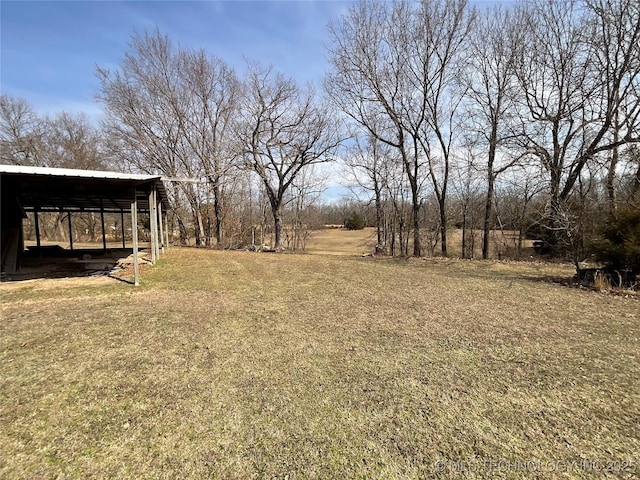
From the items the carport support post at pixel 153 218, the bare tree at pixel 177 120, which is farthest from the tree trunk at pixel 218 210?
the carport support post at pixel 153 218

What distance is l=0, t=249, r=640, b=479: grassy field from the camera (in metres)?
1.83

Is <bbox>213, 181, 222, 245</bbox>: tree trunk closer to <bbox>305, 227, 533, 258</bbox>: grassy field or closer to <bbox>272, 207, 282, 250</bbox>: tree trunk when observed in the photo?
<bbox>272, 207, 282, 250</bbox>: tree trunk

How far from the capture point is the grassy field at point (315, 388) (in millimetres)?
1831

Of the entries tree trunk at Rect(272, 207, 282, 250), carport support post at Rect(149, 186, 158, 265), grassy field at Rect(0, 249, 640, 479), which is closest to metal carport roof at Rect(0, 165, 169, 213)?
carport support post at Rect(149, 186, 158, 265)

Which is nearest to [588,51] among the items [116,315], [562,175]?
[562,175]

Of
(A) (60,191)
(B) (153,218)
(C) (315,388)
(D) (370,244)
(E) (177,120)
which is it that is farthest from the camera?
(D) (370,244)

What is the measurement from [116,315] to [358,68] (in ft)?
39.3

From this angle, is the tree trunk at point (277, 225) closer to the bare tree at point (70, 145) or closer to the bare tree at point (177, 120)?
the bare tree at point (177, 120)

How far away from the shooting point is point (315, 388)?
2.59 meters

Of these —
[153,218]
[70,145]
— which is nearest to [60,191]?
[153,218]

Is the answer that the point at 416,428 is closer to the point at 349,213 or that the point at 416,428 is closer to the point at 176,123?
the point at 176,123

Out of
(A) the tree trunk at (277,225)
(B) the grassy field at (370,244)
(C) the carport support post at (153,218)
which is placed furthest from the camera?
(A) the tree trunk at (277,225)

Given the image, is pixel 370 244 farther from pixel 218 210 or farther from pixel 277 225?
pixel 218 210

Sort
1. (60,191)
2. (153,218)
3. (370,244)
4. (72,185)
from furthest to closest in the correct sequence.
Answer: (370,244)
(153,218)
(60,191)
(72,185)
